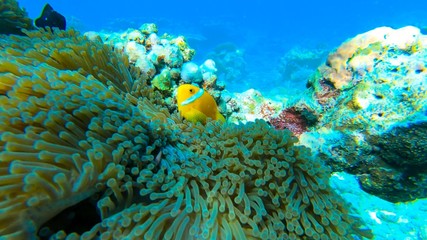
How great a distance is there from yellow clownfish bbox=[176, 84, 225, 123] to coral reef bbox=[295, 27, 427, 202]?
115 centimetres

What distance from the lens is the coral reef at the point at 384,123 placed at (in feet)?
8.30

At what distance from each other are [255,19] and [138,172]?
58.2m

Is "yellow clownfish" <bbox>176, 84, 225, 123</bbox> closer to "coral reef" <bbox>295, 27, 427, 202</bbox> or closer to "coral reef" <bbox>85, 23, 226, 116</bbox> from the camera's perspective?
"coral reef" <bbox>85, 23, 226, 116</bbox>

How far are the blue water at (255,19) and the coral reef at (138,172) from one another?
1059 inches

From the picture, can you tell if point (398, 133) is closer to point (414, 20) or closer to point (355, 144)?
point (355, 144)

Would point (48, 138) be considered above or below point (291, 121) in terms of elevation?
below

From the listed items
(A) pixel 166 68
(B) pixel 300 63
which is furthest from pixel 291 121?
(B) pixel 300 63

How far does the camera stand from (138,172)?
164 centimetres

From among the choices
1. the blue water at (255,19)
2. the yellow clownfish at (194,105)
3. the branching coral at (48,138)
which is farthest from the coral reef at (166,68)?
the blue water at (255,19)

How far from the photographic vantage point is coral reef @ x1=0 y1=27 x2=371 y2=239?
1.39m

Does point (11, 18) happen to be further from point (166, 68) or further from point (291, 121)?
point (291, 121)

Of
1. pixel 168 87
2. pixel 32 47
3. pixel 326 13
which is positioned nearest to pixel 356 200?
pixel 168 87

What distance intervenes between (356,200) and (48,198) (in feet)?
8.85

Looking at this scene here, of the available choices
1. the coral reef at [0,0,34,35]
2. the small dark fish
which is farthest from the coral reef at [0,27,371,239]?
the small dark fish
